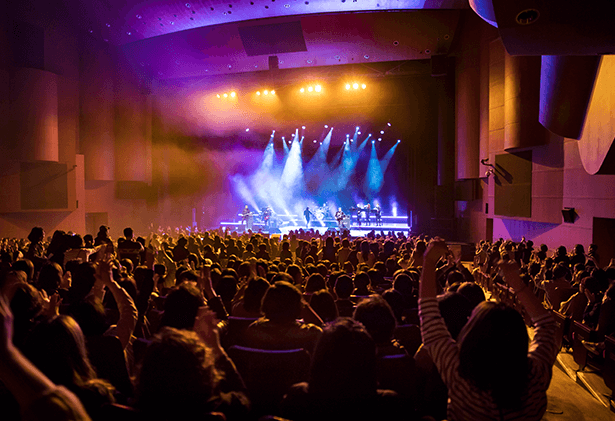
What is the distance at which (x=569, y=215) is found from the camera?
1177 centimetres

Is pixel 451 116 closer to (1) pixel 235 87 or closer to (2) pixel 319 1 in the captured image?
(2) pixel 319 1

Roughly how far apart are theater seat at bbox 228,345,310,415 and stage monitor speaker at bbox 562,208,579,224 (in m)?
12.1

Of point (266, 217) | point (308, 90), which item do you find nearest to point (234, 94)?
point (308, 90)

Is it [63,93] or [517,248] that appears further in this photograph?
[63,93]

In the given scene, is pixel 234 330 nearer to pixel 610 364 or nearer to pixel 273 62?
pixel 610 364

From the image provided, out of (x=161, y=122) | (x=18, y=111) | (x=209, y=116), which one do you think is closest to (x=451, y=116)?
(x=209, y=116)

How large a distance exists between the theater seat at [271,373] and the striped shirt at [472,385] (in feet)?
2.51

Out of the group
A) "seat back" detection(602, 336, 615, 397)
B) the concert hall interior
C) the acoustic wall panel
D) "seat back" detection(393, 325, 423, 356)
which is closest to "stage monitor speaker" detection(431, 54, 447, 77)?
the concert hall interior

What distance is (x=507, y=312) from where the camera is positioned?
5.22 ft

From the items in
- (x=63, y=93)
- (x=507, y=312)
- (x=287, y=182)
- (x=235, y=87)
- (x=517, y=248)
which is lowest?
(x=517, y=248)

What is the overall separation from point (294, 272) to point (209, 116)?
60.3 ft

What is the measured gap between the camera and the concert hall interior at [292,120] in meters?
13.4

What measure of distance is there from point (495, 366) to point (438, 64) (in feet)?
60.6

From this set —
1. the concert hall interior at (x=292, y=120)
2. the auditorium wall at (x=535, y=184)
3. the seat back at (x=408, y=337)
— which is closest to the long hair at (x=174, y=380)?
the seat back at (x=408, y=337)
